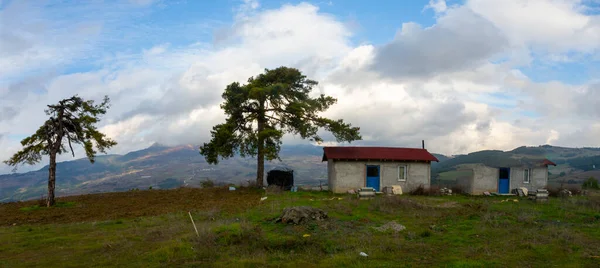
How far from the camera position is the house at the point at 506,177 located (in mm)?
33906

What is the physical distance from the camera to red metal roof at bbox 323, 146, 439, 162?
3312 centimetres

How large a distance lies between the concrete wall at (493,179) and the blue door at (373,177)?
26.8 ft

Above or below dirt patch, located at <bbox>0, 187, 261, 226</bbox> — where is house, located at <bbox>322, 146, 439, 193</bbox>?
above

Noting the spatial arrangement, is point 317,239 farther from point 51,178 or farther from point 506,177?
point 506,177

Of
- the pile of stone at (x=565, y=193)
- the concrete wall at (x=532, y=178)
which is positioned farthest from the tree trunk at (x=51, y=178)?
the pile of stone at (x=565, y=193)

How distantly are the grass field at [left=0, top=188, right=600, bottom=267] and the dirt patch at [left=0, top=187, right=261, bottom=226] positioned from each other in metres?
0.28

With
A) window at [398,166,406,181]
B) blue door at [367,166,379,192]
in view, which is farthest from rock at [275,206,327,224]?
window at [398,166,406,181]

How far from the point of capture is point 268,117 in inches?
1352

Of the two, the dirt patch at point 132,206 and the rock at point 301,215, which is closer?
the rock at point 301,215

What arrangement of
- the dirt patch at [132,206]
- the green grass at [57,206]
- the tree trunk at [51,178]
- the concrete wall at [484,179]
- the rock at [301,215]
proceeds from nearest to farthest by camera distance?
the rock at [301,215], the dirt patch at [132,206], the green grass at [57,206], the tree trunk at [51,178], the concrete wall at [484,179]

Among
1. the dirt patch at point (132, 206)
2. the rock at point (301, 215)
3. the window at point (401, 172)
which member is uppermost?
the window at point (401, 172)

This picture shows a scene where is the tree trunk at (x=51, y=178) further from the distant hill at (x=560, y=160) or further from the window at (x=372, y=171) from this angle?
the distant hill at (x=560, y=160)

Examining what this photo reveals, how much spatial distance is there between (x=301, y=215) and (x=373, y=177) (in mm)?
18380

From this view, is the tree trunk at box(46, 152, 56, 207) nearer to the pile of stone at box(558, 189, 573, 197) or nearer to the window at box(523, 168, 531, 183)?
the window at box(523, 168, 531, 183)
